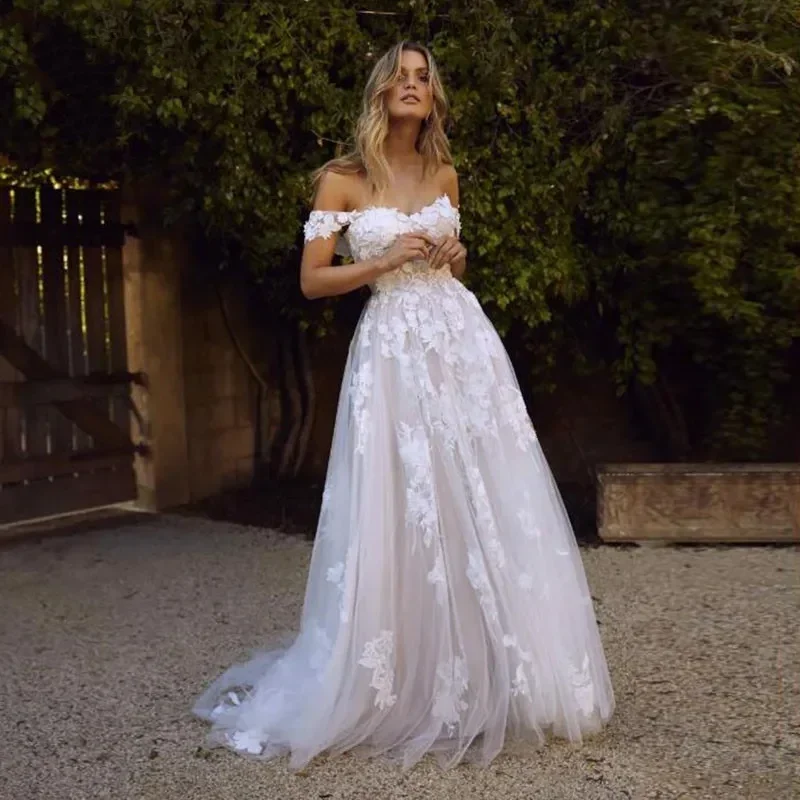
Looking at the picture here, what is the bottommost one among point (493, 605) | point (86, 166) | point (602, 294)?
point (493, 605)

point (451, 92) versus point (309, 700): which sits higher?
point (451, 92)

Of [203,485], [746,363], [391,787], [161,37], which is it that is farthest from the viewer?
[203,485]

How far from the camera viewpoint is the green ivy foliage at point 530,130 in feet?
18.7

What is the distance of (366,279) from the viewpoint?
340cm

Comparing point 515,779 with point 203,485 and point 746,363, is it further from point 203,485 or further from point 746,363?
point 203,485

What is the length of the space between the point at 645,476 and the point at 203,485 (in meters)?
2.96

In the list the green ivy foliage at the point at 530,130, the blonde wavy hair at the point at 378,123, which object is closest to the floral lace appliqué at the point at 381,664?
the blonde wavy hair at the point at 378,123

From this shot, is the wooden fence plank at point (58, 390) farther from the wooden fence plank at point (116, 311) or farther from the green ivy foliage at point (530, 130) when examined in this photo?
the green ivy foliage at point (530, 130)

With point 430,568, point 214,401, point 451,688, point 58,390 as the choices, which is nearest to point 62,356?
point 58,390

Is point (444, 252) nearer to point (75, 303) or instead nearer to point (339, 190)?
point (339, 190)

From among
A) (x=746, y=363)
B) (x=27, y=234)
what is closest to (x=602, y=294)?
(x=746, y=363)

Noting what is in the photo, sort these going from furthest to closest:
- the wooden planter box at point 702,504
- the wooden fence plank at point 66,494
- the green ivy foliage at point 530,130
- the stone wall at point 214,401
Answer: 1. the stone wall at point 214,401
2. the wooden fence plank at point 66,494
3. the wooden planter box at point 702,504
4. the green ivy foliage at point 530,130

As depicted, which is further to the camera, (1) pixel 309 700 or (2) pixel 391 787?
(1) pixel 309 700

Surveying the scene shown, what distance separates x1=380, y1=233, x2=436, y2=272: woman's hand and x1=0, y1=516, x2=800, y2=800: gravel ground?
4.55 ft
